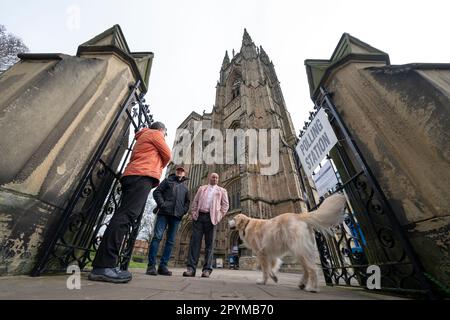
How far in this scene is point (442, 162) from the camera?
1677mm

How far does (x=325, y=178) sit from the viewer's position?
3.29 metres

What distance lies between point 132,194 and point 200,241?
2208 millimetres

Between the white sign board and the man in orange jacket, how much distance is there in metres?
2.48

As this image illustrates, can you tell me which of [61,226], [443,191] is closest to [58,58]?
[61,226]

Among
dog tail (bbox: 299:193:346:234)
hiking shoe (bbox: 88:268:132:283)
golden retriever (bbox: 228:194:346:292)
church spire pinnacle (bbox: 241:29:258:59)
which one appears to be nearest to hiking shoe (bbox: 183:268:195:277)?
golden retriever (bbox: 228:194:346:292)

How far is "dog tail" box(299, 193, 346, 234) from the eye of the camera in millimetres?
2174

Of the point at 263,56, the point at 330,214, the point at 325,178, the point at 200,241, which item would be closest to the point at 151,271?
the point at 200,241

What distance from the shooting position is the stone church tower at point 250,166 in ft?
51.7

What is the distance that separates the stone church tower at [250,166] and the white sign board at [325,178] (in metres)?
11.2

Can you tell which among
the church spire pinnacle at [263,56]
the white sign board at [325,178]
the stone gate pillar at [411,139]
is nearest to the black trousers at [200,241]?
the white sign board at [325,178]

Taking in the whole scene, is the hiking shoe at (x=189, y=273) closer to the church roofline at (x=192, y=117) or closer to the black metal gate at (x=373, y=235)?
the black metal gate at (x=373, y=235)

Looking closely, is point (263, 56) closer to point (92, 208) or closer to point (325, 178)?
point (325, 178)

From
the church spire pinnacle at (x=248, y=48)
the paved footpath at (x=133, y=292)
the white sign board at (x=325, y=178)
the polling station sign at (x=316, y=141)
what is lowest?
the paved footpath at (x=133, y=292)

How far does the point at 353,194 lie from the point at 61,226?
140 inches
